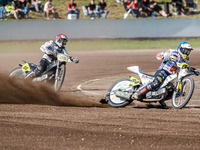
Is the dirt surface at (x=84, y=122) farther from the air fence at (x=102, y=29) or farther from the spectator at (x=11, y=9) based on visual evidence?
the spectator at (x=11, y=9)

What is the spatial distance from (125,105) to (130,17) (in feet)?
68.1

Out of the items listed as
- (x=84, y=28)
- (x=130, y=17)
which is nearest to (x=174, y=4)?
(x=130, y=17)

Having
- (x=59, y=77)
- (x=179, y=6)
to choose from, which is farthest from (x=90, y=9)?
(x=59, y=77)

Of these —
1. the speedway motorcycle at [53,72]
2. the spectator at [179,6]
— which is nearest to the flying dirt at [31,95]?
the speedway motorcycle at [53,72]

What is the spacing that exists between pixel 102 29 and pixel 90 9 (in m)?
2.68

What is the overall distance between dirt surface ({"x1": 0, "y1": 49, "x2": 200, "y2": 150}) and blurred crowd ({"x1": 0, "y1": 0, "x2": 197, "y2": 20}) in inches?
593

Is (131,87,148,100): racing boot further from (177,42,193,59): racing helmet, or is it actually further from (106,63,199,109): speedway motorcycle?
(177,42,193,59): racing helmet

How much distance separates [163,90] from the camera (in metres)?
9.95

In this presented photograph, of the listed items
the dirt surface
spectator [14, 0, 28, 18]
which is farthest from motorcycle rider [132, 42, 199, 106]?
spectator [14, 0, 28, 18]

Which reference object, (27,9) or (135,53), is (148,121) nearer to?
(135,53)

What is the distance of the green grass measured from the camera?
25.2 m

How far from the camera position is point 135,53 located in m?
23.8

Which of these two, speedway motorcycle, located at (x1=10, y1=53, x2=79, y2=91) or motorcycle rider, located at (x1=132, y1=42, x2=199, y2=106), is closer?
motorcycle rider, located at (x1=132, y1=42, x2=199, y2=106)

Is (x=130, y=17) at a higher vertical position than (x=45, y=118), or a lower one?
lower
